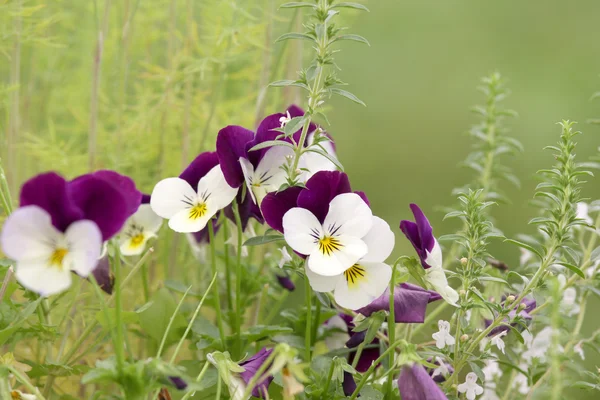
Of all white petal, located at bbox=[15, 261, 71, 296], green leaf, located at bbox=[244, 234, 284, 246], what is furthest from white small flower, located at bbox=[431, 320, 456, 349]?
white petal, located at bbox=[15, 261, 71, 296]

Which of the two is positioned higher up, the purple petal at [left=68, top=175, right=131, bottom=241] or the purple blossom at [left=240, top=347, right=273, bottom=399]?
the purple petal at [left=68, top=175, right=131, bottom=241]

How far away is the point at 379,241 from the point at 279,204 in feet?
0.20

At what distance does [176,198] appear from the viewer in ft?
1.49

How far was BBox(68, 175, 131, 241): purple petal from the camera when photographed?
33cm

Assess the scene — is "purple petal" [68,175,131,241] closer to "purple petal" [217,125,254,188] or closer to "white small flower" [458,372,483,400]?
"purple petal" [217,125,254,188]

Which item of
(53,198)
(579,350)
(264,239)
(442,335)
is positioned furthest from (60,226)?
(579,350)

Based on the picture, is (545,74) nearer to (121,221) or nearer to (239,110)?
(239,110)

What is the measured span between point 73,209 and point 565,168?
269mm

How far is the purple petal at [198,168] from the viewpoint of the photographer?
18.7 inches

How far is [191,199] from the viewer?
455mm

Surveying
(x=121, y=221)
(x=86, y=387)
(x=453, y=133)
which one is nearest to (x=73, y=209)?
(x=121, y=221)

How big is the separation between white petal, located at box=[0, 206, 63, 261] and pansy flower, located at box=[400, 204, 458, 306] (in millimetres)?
198

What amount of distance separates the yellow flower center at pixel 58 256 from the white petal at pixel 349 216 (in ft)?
0.47

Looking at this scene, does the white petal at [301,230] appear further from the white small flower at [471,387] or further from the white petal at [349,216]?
the white small flower at [471,387]
